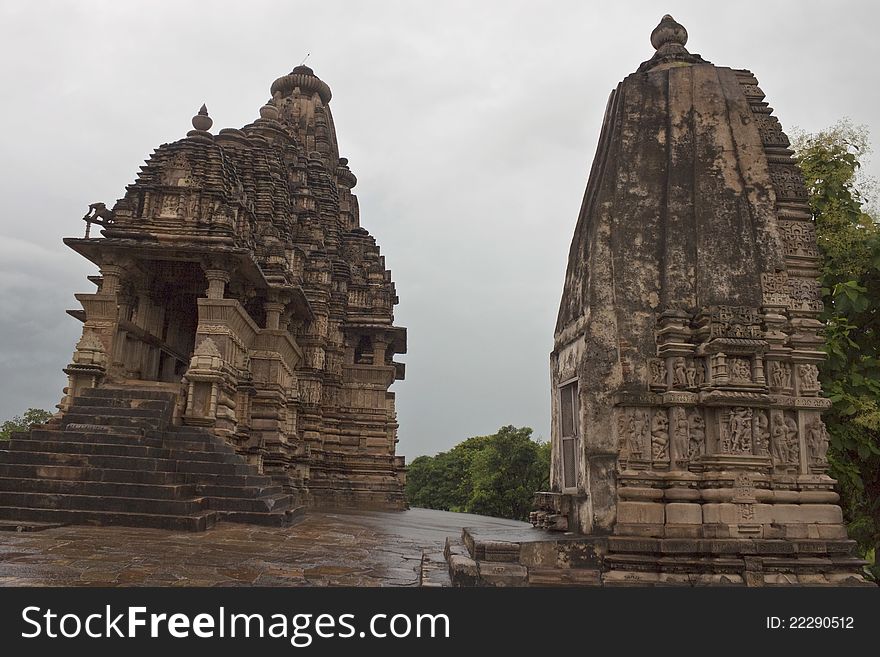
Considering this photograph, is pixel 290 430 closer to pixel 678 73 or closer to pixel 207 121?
pixel 207 121

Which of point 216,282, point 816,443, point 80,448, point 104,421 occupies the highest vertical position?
point 216,282

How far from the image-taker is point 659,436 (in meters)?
6.67

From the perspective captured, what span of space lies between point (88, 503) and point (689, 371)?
28.9ft

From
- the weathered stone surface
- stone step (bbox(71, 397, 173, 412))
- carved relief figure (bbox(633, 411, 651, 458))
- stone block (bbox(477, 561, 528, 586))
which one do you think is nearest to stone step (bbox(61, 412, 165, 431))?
stone step (bbox(71, 397, 173, 412))

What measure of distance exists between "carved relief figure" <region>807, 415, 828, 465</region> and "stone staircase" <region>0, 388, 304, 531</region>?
25.9ft

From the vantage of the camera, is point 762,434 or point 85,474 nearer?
point 762,434

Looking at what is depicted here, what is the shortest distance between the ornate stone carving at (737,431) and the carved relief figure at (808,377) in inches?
29.9

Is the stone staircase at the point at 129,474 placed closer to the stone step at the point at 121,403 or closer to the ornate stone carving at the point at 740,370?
the stone step at the point at 121,403

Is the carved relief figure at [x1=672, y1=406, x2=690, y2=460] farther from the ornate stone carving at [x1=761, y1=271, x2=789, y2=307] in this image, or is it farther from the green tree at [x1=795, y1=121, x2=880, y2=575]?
the green tree at [x1=795, y1=121, x2=880, y2=575]

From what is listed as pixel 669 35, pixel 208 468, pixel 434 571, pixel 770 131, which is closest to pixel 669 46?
pixel 669 35

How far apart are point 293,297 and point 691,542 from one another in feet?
42.8

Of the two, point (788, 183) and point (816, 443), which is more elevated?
point (788, 183)

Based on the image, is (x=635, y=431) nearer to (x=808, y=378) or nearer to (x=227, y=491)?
(x=808, y=378)

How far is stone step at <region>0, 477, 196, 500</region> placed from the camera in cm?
1022
